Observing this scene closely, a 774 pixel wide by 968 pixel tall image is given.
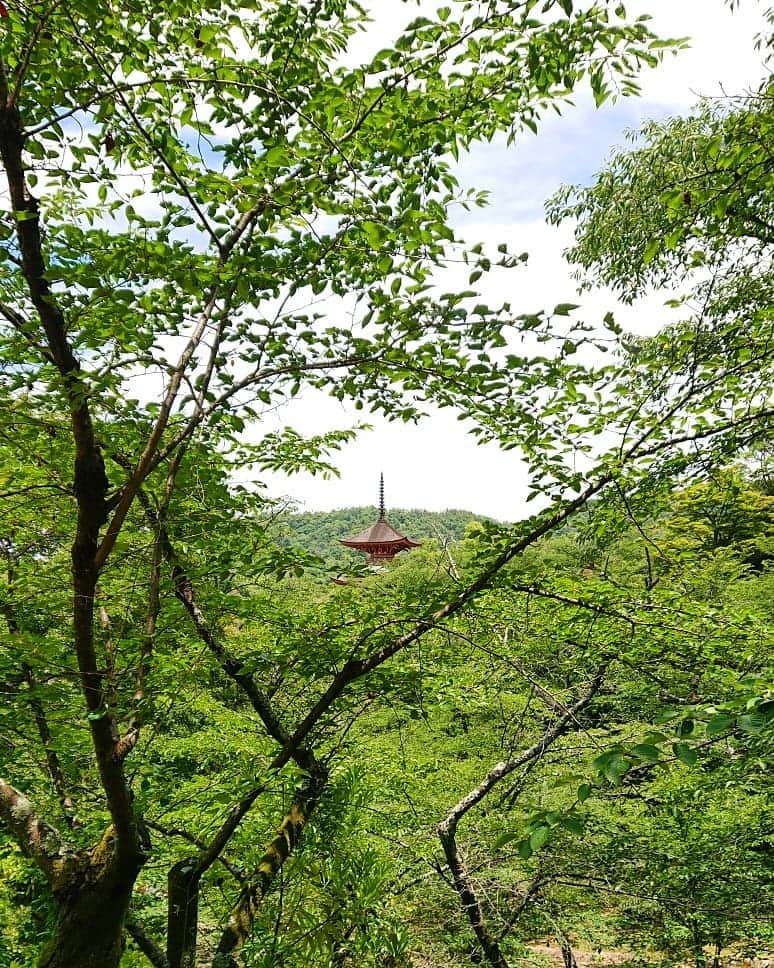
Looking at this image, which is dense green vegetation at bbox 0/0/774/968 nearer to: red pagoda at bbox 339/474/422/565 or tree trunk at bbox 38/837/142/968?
tree trunk at bbox 38/837/142/968

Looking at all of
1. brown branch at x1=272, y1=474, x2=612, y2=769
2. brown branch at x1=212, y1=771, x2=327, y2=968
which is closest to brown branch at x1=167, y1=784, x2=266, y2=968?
brown branch at x1=212, y1=771, x2=327, y2=968

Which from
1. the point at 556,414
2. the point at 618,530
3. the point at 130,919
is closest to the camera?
the point at 556,414

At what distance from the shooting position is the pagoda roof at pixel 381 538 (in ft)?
84.9

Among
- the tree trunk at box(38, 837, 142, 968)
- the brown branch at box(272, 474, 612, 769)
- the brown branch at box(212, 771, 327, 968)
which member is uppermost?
the brown branch at box(272, 474, 612, 769)

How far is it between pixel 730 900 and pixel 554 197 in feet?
22.2

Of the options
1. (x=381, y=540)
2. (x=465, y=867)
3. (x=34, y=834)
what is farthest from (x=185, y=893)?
(x=381, y=540)

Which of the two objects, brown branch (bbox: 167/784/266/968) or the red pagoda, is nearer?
brown branch (bbox: 167/784/266/968)

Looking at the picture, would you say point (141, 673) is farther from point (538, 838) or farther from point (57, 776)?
point (57, 776)

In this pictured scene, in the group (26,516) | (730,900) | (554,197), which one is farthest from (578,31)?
(554,197)

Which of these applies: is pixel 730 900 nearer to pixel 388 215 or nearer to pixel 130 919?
pixel 130 919

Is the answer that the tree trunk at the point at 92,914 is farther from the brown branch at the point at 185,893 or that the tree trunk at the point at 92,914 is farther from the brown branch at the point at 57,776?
the brown branch at the point at 57,776

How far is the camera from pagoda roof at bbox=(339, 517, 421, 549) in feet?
84.9

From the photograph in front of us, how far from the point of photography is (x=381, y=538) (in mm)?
26906

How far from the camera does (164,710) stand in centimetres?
259
